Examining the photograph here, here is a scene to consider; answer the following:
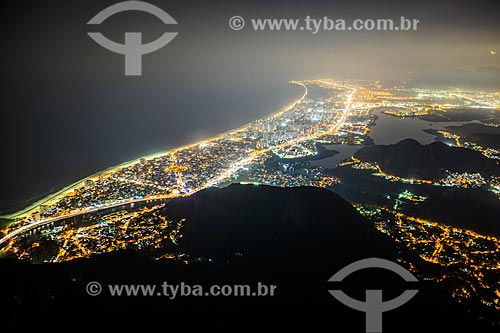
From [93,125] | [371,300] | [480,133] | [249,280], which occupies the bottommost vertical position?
[371,300]

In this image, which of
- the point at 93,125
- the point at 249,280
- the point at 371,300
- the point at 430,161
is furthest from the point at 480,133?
the point at 93,125

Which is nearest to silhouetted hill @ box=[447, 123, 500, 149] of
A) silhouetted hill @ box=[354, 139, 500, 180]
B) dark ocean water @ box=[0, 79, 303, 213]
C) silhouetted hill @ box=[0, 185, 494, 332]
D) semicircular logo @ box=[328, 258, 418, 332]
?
silhouetted hill @ box=[354, 139, 500, 180]

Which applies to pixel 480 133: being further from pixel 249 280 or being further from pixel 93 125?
pixel 93 125

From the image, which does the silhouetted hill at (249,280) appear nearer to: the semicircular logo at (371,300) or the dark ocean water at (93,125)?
the semicircular logo at (371,300)

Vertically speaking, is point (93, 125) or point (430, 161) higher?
point (93, 125)

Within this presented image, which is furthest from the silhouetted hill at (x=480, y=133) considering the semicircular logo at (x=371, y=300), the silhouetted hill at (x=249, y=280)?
the semicircular logo at (x=371, y=300)

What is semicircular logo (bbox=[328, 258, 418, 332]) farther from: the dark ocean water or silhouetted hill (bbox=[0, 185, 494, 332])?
the dark ocean water
